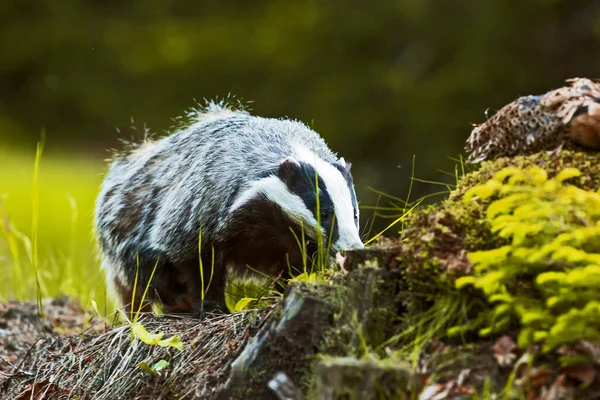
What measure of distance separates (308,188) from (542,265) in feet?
4.89

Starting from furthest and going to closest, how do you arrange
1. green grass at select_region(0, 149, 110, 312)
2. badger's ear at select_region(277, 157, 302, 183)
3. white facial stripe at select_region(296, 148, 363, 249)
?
1. green grass at select_region(0, 149, 110, 312)
2. badger's ear at select_region(277, 157, 302, 183)
3. white facial stripe at select_region(296, 148, 363, 249)

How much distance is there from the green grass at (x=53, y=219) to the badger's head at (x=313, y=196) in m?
1.81

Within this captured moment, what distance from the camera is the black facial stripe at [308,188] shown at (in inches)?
149

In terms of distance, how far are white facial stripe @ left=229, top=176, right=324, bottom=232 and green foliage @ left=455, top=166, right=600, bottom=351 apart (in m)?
1.31

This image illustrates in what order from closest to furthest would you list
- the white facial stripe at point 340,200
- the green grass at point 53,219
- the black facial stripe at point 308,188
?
the white facial stripe at point 340,200, the black facial stripe at point 308,188, the green grass at point 53,219

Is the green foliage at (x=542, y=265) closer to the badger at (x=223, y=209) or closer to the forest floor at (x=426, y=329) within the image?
the forest floor at (x=426, y=329)

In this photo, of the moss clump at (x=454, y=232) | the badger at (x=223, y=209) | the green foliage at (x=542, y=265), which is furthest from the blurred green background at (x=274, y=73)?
the green foliage at (x=542, y=265)

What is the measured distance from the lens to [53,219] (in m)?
11.6

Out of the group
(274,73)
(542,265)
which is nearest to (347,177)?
(542,265)

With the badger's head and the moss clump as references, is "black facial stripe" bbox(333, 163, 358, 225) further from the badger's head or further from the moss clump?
the moss clump

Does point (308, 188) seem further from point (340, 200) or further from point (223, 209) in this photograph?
point (223, 209)

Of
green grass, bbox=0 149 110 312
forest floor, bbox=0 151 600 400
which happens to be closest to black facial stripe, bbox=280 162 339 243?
forest floor, bbox=0 151 600 400

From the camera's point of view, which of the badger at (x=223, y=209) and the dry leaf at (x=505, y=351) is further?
the badger at (x=223, y=209)

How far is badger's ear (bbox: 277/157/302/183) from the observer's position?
3898mm
